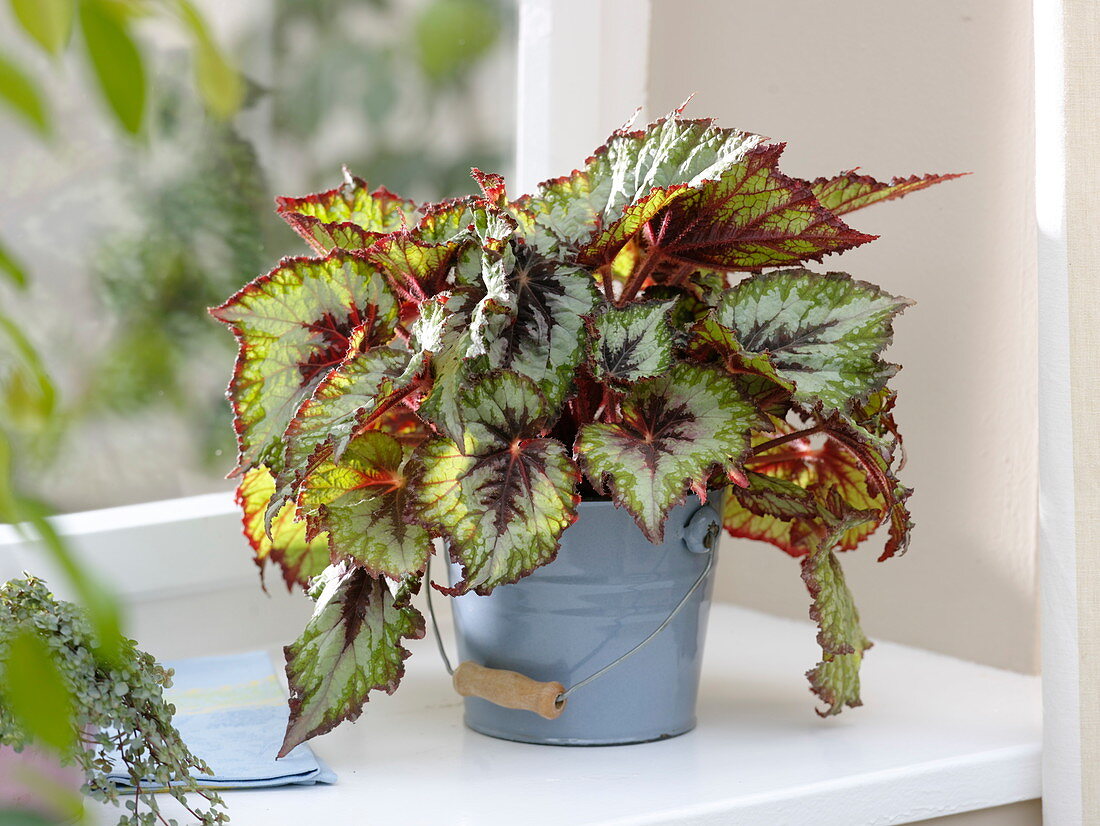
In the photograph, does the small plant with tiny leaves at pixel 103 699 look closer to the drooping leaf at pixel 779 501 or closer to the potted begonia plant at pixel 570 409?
the potted begonia plant at pixel 570 409

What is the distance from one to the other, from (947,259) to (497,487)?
0.48m

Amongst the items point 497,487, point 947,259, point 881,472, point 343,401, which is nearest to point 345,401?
point 343,401

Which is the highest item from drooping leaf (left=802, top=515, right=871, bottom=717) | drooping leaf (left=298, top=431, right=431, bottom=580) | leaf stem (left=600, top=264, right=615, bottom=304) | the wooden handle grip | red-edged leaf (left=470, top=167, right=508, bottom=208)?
red-edged leaf (left=470, top=167, right=508, bottom=208)

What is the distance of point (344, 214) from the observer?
0.79m

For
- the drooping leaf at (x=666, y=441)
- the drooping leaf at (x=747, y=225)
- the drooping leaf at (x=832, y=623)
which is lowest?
the drooping leaf at (x=832, y=623)

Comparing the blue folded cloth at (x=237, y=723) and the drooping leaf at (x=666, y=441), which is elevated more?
the drooping leaf at (x=666, y=441)

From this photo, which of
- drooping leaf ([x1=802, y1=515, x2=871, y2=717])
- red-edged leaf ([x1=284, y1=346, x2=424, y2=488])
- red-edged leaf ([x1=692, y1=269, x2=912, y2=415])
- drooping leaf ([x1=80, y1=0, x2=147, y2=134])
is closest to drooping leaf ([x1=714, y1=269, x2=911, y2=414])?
red-edged leaf ([x1=692, y1=269, x2=912, y2=415])

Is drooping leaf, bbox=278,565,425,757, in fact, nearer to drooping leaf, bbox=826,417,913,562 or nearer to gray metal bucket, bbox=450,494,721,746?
gray metal bucket, bbox=450,494,721,746

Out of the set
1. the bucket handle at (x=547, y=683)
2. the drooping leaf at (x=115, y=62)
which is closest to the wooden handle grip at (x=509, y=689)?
the bucket handle at (x=547, y=683)

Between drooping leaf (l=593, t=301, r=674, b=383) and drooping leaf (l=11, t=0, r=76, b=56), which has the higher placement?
drooping leaf (l=593, t=301, r=674, b=383)

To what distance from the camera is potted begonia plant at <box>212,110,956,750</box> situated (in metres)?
0.65

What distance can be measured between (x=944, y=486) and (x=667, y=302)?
1.22 feet

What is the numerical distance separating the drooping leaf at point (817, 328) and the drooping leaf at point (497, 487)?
133 mm

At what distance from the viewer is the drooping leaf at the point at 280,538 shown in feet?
2.64
